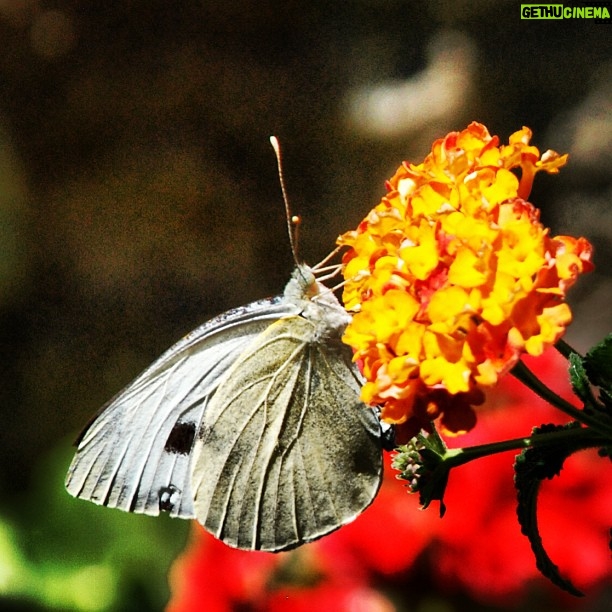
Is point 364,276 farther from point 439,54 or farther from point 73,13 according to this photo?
point 73,13

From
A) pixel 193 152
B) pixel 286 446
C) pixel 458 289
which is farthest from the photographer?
pixel 193 152

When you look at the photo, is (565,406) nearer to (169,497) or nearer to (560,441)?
(560,441)

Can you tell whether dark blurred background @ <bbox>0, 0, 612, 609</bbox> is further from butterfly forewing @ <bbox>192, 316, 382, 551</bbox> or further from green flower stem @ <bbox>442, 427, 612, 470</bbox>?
green flower stem @ <bbox>442, 427, 612, 470</bbox>

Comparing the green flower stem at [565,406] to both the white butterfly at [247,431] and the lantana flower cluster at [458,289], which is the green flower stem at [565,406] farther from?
the white butterfly at [247,431]

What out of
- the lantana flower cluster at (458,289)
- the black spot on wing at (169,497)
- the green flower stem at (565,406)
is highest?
the lantana flower cluster at (458,289)

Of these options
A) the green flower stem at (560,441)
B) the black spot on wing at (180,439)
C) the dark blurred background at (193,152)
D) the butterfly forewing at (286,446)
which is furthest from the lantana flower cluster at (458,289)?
the dark blurred background at (193,152)

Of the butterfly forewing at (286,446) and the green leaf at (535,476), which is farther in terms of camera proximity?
the butterfly forewing at (286,446)

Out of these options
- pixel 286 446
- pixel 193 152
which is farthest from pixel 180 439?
pixel 193 152
